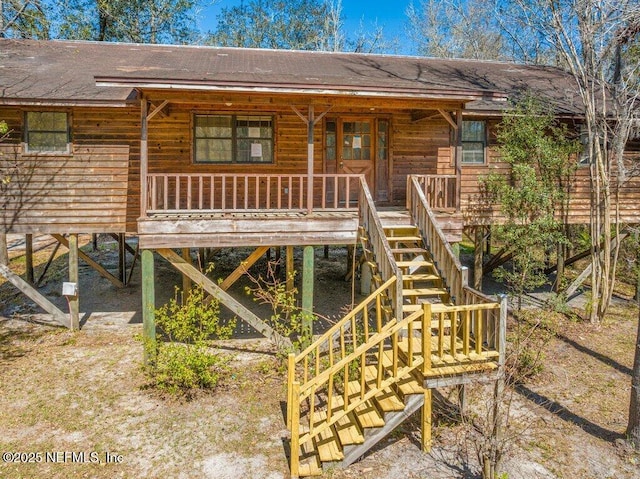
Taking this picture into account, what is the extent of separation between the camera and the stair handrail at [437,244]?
22.7 ft

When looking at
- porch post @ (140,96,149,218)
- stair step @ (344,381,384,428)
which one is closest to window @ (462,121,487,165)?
stair step @ (344,381,384,428)

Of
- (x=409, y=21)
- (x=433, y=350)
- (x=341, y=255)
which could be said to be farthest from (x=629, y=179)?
(x=409, y=21)

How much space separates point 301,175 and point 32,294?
671 cm

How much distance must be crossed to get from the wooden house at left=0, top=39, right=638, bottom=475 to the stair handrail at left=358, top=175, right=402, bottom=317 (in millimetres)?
33

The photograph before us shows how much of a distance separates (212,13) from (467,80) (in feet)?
93.1

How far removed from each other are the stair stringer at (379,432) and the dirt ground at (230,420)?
0.19 metres

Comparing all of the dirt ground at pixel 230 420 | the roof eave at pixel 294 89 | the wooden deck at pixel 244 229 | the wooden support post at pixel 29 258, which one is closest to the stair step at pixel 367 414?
the dirt ground at pixel 230 420

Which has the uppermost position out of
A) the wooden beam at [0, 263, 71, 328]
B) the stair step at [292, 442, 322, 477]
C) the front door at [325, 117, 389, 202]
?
the front door at [325, 117, 389, 202]

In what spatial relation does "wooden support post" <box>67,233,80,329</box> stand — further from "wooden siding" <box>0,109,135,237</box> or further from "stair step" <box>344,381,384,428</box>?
"stair step" <box>344,381,384,428</box>

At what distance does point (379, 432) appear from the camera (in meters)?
5.70

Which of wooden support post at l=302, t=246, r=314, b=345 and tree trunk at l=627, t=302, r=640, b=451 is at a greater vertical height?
wooden support post at l=302, t=246, r=314, b=345

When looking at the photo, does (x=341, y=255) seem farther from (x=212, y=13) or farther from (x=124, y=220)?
(x=212, y=13)

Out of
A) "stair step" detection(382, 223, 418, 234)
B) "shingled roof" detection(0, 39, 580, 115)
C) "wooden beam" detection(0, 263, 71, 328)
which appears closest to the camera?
"shingled roof" detection(0, 39, 580, 115)

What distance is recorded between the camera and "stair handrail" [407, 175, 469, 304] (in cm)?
692
